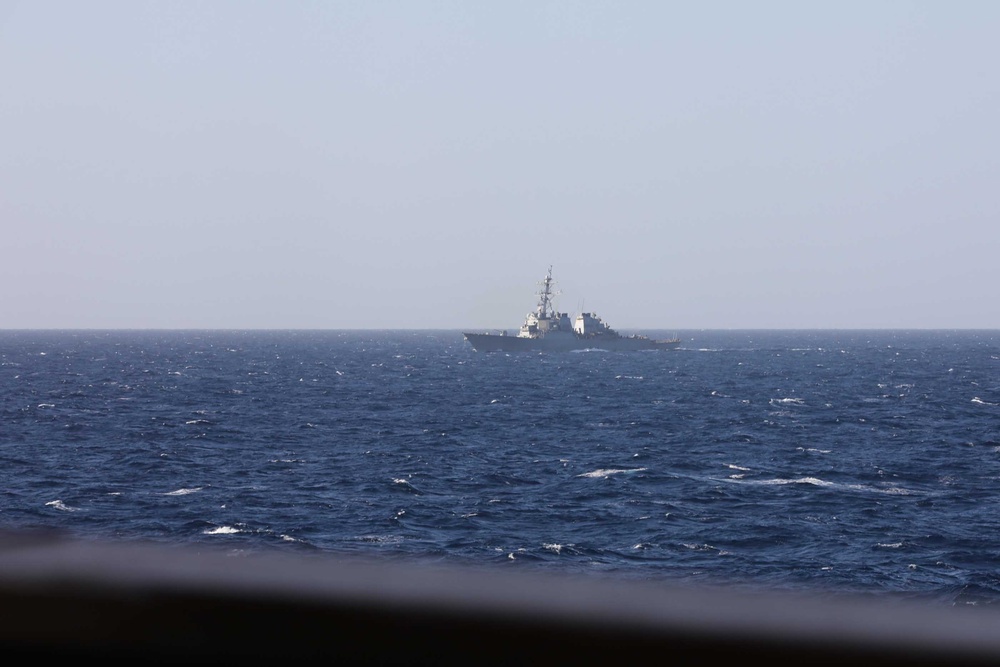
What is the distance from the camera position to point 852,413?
57.6 m

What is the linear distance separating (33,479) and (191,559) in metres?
33.3

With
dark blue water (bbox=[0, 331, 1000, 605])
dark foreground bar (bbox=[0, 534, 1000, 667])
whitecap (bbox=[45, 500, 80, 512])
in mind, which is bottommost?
whitecap (bbox=[45, 500, 80, 512])

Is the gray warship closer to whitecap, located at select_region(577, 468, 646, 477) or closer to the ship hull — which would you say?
the ship hull

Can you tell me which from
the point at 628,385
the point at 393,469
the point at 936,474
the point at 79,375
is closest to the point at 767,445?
the point at 936,474

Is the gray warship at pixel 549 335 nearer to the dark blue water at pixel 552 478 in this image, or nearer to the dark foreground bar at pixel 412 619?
the dark blue water at pixel 552 478

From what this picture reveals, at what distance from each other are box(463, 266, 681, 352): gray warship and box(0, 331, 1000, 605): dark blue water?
224 feet

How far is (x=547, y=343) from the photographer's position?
14188 centimetres

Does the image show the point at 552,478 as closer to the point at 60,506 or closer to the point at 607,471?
the point at 607,471

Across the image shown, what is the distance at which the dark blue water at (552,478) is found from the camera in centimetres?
2216

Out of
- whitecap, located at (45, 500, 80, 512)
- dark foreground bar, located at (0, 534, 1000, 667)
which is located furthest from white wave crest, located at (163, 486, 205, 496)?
dark foreground bar, located at (0, 534, 1000, 667)

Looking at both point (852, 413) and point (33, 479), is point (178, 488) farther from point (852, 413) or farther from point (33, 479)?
point (852, 413)

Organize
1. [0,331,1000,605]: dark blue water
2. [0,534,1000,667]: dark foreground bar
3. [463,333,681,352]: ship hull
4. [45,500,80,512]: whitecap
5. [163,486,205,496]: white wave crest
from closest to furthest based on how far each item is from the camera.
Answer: [0,534,1000,667]: dark foreground bar < [0,331,1000,605]: dark blue water < [45,500,80,512]: whitecap < [163,486,205,496]: white wave crest < [463,333,681,352]: ship hull

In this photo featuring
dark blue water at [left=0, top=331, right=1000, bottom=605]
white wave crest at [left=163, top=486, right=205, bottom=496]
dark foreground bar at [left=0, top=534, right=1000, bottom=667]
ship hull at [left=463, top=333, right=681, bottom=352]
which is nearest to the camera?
dark foreground bar at [left=0, top=534, right=1000, bottom=667]

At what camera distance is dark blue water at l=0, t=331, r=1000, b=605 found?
2216cm
